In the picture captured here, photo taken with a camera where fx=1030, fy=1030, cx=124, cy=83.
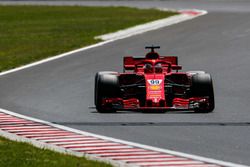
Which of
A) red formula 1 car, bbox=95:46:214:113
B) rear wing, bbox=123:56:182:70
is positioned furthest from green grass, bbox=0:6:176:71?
red formula 1 car, bbox=95:46:214:113

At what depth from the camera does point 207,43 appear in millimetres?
36719

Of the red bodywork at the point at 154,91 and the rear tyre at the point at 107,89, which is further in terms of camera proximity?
the rear tyre at the point at 107,89

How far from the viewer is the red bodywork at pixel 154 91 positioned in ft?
66.2

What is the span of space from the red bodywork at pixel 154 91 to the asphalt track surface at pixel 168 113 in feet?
0.72

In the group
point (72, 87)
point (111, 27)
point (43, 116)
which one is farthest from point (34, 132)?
point (111, 27)

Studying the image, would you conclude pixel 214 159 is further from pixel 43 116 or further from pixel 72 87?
pixel 72 87

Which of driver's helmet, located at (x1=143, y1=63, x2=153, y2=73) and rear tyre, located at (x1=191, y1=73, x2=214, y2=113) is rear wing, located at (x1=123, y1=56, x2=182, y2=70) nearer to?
driver's helmet, located at (x1=143, y1=63, x2=153, y2=73)

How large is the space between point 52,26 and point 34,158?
32.6 metres

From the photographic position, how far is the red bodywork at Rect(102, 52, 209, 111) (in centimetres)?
2019

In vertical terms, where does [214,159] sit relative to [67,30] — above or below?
below

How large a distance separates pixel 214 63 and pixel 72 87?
6.89 meters

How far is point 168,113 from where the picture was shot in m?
20.7

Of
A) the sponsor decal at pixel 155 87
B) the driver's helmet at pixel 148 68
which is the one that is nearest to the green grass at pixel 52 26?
the driver's helmet at pixel 148 68

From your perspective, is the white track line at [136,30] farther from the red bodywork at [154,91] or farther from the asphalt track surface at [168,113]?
the red bodywork at [154,91]
